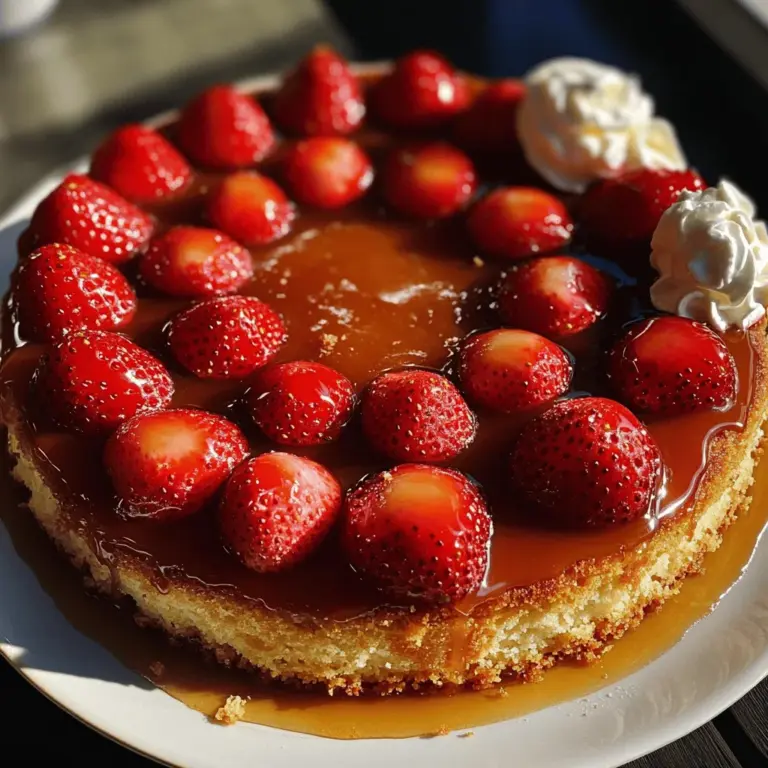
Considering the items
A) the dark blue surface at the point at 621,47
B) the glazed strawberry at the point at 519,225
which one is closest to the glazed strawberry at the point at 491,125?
the glazed strawberry at the point at 519,225

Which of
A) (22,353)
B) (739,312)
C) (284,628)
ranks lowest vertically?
(284,628)

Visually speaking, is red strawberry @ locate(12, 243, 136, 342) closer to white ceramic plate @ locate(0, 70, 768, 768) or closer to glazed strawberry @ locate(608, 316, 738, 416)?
white ceramic plate @ locate(0, 70, 768, 768)

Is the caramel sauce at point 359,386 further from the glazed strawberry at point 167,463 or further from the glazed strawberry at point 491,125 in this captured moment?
the glazed strawberry at point 491,125

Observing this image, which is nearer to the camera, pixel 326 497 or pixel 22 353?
pixel 326 497

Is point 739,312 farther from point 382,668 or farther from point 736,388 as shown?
point 382,668

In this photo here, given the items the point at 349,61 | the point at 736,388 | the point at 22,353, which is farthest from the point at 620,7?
the point at 22,353

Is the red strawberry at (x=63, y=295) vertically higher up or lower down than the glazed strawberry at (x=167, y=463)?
higher up
